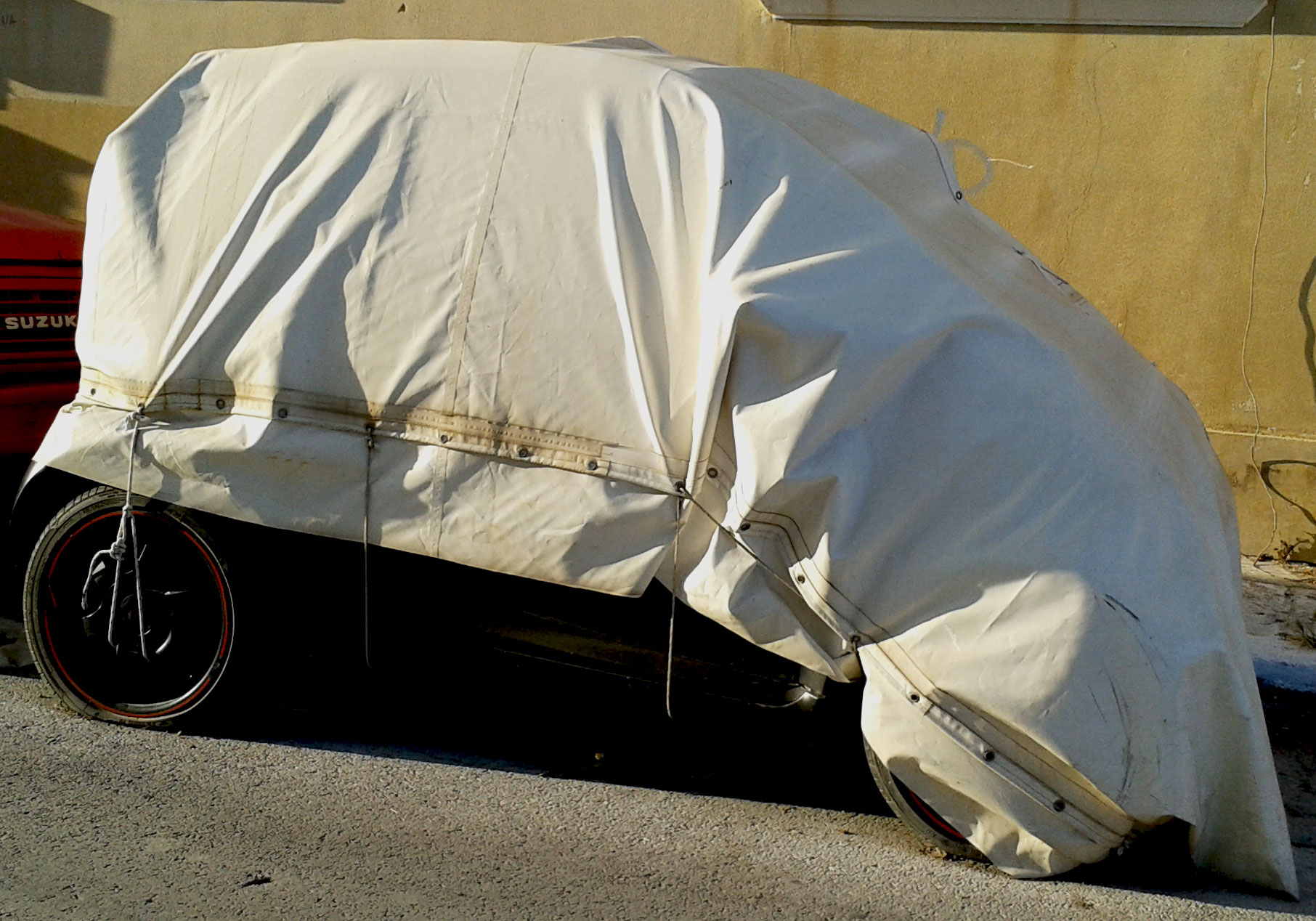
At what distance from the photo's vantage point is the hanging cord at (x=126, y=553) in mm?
3994

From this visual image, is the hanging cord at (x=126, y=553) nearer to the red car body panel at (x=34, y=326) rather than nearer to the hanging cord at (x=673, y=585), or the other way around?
the red car body panel at (x=34, y=326)

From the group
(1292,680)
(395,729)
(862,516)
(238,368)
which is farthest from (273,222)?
(1292,680)

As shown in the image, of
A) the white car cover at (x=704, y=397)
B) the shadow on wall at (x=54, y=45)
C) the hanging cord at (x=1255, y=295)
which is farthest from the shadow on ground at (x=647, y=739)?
the shadow on wall at (x=54, y=45)

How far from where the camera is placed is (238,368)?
388cm

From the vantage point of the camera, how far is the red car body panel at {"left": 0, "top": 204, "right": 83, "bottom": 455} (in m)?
4.69

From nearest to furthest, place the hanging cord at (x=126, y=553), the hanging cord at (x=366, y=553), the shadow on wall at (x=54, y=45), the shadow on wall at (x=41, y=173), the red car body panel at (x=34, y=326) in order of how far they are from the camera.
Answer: the hanging cord at (x=366, y=553), the hanging cord at (x=126, y=553), the red car body panel at (x=34, y=326), the shadow on wall at (x=54, y=45), the shadow on wall at (x=41, y=173)

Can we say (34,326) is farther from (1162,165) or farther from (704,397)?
(1162,165)

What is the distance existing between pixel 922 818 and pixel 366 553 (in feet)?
5.86

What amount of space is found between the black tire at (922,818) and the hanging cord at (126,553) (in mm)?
2313

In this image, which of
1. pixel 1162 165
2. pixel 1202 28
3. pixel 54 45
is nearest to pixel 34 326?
pixel 54 45

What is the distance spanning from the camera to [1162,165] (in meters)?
6.59

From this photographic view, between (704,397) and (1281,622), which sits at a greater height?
(704,397)

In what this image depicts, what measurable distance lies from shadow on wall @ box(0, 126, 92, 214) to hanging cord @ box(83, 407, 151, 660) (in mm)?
5306

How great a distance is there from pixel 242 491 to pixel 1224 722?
2.83 meters
